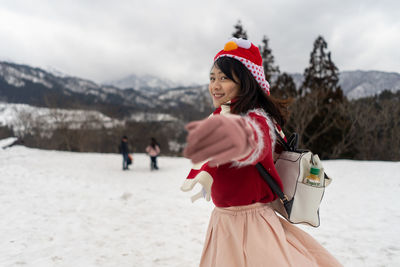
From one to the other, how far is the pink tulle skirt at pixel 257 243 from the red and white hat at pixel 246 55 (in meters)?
0.68

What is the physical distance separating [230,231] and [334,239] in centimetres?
327

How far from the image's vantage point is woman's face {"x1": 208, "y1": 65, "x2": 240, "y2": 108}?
1166mm

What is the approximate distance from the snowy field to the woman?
213 centimetres

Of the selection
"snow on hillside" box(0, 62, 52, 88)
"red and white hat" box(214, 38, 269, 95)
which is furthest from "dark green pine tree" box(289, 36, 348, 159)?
"snow on hillside" box(0, 62, 52, 88)

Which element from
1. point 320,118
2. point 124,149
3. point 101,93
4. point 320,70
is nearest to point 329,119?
point 320,118

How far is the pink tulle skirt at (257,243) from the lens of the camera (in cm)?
93

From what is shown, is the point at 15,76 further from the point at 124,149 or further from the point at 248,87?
the point at 248,87

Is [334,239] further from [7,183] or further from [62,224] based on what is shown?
[7,183]

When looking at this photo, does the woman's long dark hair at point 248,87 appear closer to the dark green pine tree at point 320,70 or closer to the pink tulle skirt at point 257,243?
the pink tulle skirt at point 257,243

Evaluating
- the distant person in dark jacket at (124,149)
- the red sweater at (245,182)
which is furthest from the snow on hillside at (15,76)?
the red sweater at (245,182)

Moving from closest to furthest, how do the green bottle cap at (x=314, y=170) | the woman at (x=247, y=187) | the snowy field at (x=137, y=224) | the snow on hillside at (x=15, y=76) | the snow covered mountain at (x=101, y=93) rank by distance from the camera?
the woman at (x=247, y=187) → the green bottle cap at (x=314, y=170) → the snowy field at (x=137, y=224) → the snow covered mountain at (x=101, y=93) → the snow on hillside at (x=15, y=76)

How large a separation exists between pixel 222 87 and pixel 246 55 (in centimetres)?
22

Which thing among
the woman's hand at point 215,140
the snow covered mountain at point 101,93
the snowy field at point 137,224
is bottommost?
the snowy field at point 137,224

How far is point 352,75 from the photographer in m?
150
